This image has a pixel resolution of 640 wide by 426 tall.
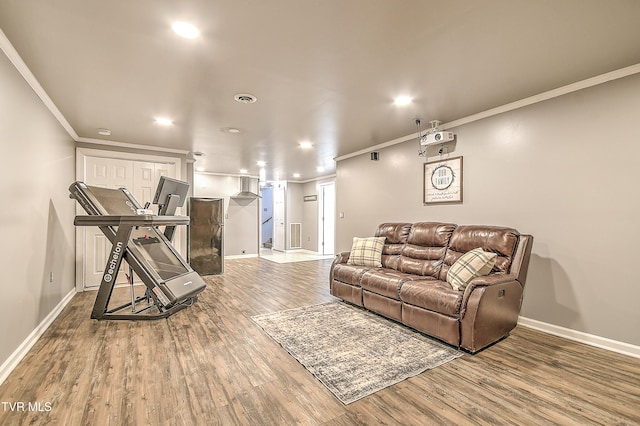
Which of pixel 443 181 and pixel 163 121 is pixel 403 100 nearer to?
pixel 443 181

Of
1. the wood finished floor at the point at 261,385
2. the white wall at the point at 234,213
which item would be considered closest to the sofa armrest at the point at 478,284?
the wood finished floor at the point at 261,385

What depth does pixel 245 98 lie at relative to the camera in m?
2.99

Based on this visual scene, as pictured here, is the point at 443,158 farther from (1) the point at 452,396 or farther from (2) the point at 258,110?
(1) the point at 452,396

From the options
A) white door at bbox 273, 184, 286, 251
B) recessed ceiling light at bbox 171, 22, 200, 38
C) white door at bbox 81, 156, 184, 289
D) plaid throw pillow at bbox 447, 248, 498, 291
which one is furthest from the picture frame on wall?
white door at bbox 273, 184, 286, 251

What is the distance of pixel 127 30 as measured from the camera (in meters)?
1.91

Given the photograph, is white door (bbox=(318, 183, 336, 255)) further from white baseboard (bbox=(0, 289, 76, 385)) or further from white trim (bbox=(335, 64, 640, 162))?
white baseboard (bbox=(0, 289, 76, 385))

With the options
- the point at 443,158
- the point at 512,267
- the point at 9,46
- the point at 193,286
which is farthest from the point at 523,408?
the point at 9,46

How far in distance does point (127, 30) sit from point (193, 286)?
8.49 ft

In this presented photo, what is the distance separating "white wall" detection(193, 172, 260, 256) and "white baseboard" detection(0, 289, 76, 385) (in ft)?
14.9

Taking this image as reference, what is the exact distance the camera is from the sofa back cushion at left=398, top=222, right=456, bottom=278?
11.3 feet

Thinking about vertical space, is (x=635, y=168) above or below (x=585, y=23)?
below

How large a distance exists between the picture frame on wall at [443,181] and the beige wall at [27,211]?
13.9 ft

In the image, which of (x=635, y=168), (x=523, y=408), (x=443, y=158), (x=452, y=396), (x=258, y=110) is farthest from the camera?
(x=443, y=158)

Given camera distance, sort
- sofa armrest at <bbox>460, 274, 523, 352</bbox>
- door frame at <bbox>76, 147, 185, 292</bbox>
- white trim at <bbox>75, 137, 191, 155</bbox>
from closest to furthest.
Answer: sofa armrest at <bbox>460, 274, 523, 352</bbox> < door frame at <bbox>76, 147, 185, 292</bbox> < white trim at <bbox>75, 137, 191, 155</bbox>
